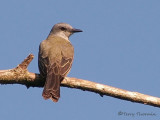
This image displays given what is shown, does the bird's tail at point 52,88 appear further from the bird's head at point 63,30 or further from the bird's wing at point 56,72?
the bird's head at point 63,30

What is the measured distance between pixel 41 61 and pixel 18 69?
1.15m

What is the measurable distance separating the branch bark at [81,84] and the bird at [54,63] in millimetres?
353

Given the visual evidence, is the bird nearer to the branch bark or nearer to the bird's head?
the branch bark

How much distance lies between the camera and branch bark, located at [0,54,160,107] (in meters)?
5.90

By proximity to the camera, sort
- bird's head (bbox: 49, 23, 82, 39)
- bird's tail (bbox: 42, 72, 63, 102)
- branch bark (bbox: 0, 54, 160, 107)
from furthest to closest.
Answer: bird's head (bbox: 49, 23, 82, 39) < bird's tail (bbox: 42, 72, 63, 102) < branch bark (bbox: 0, 54, 160, 107)

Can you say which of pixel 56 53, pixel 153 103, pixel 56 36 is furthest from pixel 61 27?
pixel 153 103

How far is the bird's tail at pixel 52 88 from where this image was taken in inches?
253

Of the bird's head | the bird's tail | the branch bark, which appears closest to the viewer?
the branch bark

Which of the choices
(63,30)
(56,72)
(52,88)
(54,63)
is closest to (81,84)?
(52,88)

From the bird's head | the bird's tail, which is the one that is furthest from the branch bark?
the bird's head

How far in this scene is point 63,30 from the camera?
9492 mm

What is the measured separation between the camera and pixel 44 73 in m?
6.75

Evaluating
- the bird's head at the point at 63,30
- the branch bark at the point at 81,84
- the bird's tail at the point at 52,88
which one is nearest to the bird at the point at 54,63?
the bird's tail at the point at 52,88

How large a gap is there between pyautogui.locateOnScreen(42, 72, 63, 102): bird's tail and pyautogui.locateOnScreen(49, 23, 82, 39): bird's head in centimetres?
286
